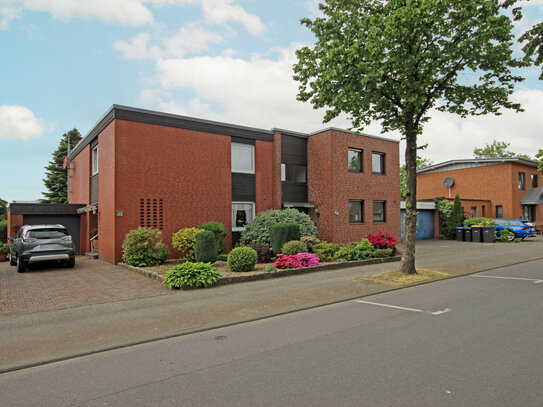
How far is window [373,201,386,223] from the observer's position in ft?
69.2

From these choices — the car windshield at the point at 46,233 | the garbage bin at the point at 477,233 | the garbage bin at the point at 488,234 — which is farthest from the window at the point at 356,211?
the car windshield at the point at 46,233

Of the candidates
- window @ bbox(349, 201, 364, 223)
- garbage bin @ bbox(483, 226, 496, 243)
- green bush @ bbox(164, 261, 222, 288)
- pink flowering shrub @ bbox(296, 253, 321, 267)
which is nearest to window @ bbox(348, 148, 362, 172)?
window @ bbox(349, 201, 364, 223)

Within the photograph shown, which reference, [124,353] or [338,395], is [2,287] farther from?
[338,395]

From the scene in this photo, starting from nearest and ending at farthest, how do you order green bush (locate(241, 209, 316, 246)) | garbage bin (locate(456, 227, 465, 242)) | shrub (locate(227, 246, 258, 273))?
shrub (locate(227, 246, 258, 273)) < green bush (locate(241, 209, 316, 246)) < garbage bin (locate(456, 227, 465, 242))

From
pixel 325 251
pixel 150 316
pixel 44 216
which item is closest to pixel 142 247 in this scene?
pixel 150 316

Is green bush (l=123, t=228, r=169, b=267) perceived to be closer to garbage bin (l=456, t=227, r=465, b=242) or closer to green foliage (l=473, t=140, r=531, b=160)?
garbage bin (l=456, t=227, r=465, b=242)

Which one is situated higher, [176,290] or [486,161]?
[486,161]

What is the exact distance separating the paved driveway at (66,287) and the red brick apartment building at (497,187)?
95.1 feet

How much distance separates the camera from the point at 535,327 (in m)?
5.59

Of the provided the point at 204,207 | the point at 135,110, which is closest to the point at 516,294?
the point at 204,207

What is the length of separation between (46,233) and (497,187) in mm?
35048

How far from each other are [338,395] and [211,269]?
6.54 metres

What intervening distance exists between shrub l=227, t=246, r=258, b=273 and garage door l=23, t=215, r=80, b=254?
36.3ft

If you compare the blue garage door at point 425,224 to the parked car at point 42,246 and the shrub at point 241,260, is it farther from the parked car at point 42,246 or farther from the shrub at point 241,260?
the parked car at point 42,246
